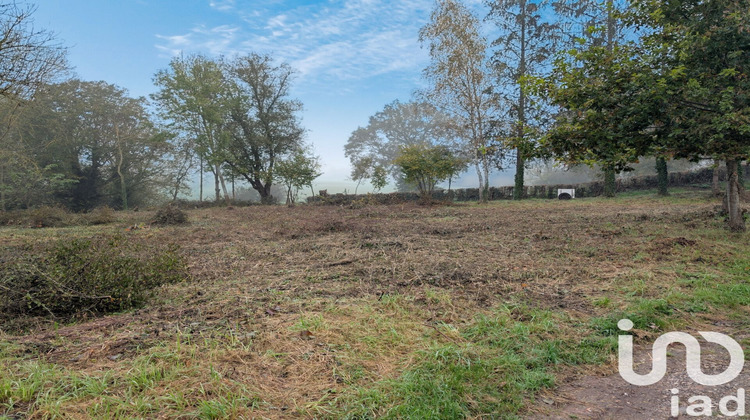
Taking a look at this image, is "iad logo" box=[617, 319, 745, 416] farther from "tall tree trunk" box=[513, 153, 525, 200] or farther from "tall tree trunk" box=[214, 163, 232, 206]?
"tall tree trunk" box=[214, 163, 232, 206]

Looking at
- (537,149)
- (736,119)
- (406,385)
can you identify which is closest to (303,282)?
(406,385)

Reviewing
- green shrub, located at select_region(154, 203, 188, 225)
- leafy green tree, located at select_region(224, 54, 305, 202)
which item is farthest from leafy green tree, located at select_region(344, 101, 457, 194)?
green shrub, located at select_region(154, 203, 188, 225)

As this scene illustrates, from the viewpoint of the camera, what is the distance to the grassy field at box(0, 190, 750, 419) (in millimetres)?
2154

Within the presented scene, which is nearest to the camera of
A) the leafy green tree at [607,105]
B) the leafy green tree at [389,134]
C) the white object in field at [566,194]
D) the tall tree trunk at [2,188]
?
the leafy green tree at [607,105]

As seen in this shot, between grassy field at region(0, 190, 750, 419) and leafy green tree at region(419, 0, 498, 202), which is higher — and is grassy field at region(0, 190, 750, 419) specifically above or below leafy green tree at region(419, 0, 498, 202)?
below

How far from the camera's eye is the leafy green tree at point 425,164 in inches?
832

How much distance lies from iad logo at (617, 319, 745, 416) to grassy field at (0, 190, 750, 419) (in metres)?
0.11

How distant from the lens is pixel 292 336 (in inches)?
117

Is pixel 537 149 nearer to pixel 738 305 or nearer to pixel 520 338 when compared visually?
pixel 738 305

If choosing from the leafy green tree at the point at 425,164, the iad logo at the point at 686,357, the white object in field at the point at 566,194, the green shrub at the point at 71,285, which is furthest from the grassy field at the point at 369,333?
the white object in field at the point at 566,194

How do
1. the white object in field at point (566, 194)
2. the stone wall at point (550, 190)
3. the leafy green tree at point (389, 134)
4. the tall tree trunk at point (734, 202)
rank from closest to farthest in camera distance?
1. the tall tree trunk at point (734, 202)
2. the stone wall at point (550, 190)
3. the white object in field at point (566, 194)
4. the leafy green tree at point (389, 134)

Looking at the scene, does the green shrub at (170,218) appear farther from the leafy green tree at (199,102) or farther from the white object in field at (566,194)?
the white object in field at (566,194)

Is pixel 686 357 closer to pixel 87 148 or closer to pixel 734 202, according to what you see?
pixel 734 202

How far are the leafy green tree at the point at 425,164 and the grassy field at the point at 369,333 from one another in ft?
50.5
